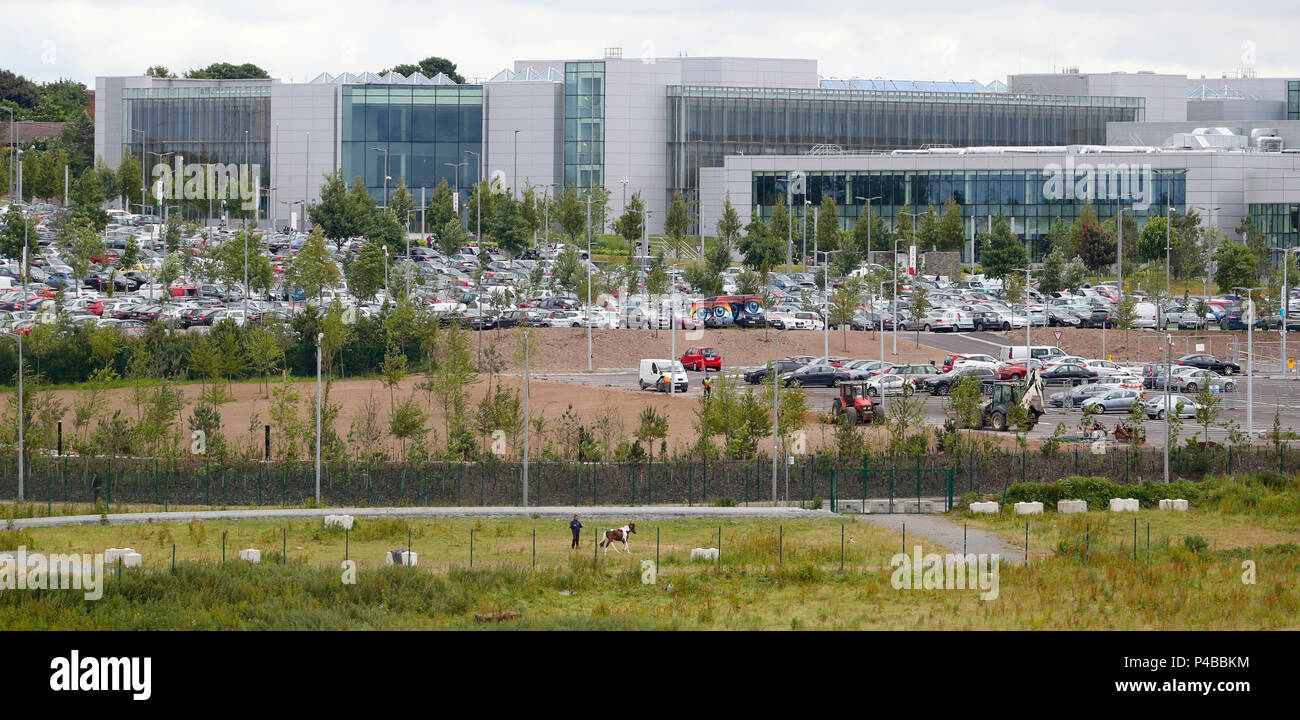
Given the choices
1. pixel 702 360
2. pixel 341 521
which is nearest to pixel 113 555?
pixel 341 521

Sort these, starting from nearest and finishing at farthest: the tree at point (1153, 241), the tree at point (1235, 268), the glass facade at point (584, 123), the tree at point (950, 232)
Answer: the tree at point (1235, 268) → the tree at point (1153, 241) → the tree at point (950, 232) → the glass facade at point (584, 123)

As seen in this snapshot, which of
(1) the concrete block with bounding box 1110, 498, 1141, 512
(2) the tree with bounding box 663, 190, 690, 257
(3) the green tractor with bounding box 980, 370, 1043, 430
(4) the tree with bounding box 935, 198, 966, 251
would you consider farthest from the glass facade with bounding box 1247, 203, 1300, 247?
(1) the concrete block with bounding box 1110, 498, 1141, 512

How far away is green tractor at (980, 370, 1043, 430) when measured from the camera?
66688 mm

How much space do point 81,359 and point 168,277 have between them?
23.7 metres

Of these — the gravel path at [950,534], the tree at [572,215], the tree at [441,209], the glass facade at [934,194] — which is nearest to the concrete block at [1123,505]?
the gravel path at [950,534]

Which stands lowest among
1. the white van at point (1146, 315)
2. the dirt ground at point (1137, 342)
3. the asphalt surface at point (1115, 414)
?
the asphalt surface at point (1115, 414)

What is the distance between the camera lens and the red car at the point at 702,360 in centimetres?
8706

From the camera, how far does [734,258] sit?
142 metres

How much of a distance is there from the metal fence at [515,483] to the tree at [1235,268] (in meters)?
59.9

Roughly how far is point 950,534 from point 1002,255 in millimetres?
75530

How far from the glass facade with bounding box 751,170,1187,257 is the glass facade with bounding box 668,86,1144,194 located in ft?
32.9

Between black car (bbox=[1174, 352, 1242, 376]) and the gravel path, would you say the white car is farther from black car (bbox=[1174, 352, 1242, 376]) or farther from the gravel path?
the gravel path

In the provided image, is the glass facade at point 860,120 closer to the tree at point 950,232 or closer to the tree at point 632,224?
the tree at point 632,224

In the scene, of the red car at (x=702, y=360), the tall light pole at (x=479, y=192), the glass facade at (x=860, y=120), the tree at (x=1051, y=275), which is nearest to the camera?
the red car at (x=702, y=360)
